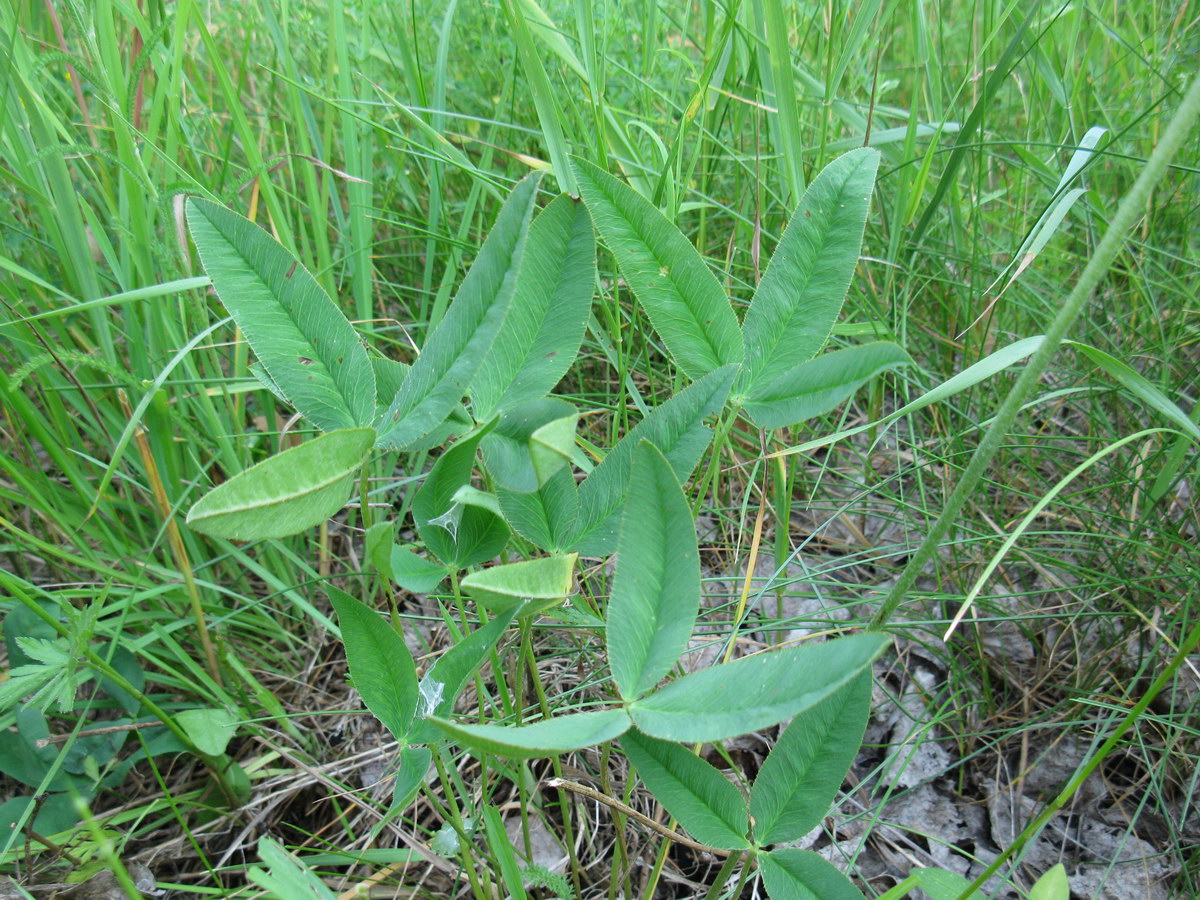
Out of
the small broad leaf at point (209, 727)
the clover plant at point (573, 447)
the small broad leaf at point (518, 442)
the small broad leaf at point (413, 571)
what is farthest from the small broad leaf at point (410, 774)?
the small broad leaf at point (209, 727)

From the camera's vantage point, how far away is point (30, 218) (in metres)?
1.59

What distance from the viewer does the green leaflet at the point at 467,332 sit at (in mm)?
695

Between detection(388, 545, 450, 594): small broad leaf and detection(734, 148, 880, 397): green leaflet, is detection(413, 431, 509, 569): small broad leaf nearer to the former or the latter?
detection(388, 545, 450, 594): small broad leaf

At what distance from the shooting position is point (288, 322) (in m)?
0.79

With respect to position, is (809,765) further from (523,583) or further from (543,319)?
(543,319)

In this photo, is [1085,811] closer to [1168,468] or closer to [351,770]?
[1168,468]

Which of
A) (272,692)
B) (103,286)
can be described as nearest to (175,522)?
(272,692)

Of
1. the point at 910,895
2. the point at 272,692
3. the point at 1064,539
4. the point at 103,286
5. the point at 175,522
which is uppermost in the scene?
the point at 103,286

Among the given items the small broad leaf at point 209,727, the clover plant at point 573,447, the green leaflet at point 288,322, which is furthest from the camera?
the small broad leaf at point 209,727

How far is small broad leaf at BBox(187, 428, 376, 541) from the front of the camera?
22.3 inches

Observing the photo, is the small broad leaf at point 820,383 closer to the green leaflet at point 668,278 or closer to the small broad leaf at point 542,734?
the green leaflet at point 668,278

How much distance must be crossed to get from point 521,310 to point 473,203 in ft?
2.76

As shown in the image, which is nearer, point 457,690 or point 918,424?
point 457,690

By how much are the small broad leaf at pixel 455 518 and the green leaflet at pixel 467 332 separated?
4 centimetres
